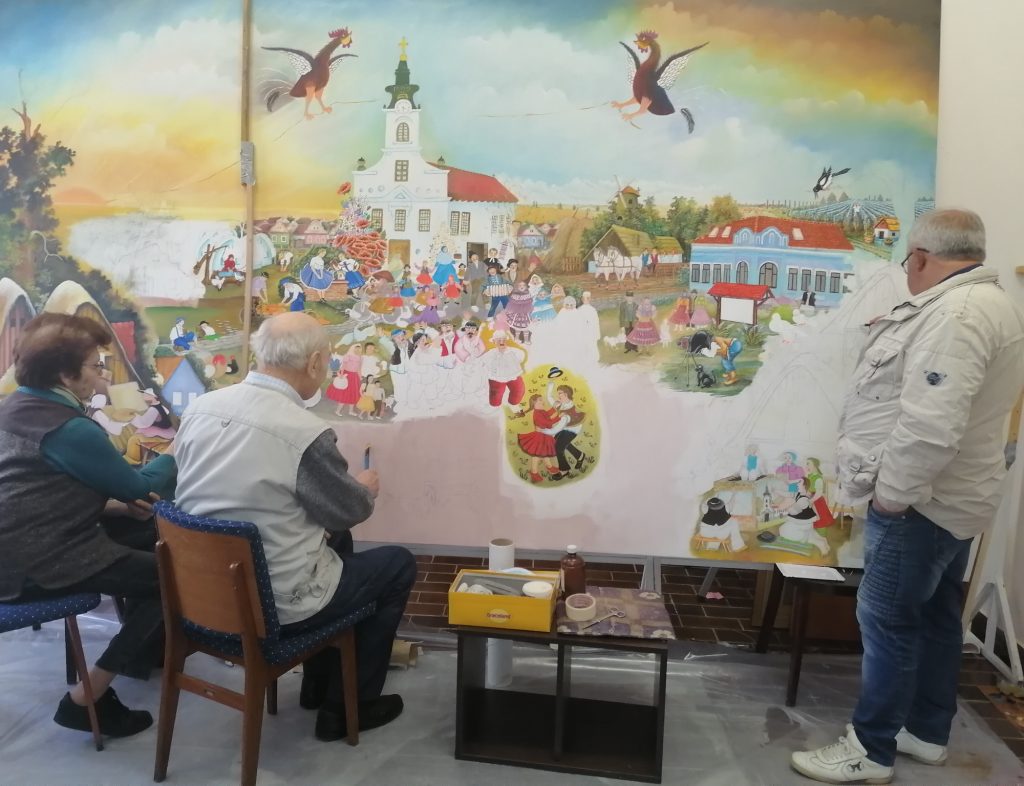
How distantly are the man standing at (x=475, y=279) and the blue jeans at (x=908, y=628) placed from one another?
1380mm

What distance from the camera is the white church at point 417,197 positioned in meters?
2.55

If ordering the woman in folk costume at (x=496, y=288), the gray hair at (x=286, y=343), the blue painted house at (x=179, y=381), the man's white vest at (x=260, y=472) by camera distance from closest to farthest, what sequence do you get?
the man's white vest at (x=260, y=472) → the gray hair at (x=286, y=343) → the woman in folk costume at (x=496, y=288) → the blue painted house at (x=179, y=381)

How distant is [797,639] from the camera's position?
250cm

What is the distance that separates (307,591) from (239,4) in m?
2.03

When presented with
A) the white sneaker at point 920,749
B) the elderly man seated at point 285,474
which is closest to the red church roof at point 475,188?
the elderly man seated at point 285,474

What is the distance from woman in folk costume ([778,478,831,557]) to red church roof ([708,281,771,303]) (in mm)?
637

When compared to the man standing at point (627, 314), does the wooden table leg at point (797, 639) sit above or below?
below

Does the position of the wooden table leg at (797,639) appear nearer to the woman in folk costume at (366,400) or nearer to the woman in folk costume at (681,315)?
the woman in folk costume at (681,315)

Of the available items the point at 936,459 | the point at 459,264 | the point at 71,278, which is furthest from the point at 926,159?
the point at 71,278

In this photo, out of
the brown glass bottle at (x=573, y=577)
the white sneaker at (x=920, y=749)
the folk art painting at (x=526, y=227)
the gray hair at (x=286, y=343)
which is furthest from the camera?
the folk art painting at (x=526, y=227)

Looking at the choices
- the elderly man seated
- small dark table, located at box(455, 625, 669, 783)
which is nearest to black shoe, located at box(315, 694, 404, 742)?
small dark table, located at box(455, 625, 669, 783)

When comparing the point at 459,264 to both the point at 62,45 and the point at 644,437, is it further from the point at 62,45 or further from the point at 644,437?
the point at 62,45

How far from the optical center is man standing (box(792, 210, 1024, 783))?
5.99ft

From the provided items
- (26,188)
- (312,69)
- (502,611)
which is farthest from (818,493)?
(26,188)
